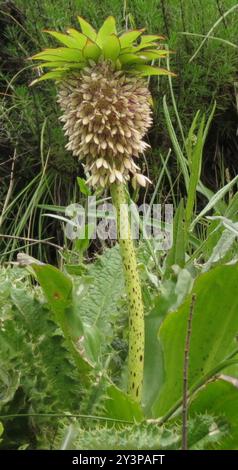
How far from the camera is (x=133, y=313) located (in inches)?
30.2

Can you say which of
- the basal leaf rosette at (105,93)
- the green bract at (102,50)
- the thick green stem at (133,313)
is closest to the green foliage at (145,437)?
the thick green stem at (133,313)

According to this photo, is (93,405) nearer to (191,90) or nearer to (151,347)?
(151,347)

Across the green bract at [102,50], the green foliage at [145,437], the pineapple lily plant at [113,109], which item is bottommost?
the green foliage at [145,437]

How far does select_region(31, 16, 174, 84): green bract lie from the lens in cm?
73

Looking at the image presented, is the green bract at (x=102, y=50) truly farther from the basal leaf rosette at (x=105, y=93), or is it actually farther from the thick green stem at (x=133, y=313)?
the thick green stem at (x=133, y=313)

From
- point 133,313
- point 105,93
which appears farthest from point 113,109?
point 133,313

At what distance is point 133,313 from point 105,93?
25 cm

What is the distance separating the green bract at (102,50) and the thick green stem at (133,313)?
6.5 inches

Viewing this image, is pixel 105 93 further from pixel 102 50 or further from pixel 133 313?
pixel 133 313

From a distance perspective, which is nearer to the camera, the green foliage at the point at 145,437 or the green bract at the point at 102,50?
the green foliage at the point at 145,437

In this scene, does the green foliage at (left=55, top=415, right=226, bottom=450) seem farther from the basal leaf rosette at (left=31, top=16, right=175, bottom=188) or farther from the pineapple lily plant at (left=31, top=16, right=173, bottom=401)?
the basal leaf rosette at (left=31, top=16, right=175, bottom=188)

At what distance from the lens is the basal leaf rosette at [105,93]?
75 centimetres

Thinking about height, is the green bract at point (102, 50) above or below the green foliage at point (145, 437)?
above

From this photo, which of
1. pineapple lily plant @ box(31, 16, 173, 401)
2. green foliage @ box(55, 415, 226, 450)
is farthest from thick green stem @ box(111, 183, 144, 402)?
green foliage @ box(55, 415, 226, 450)
